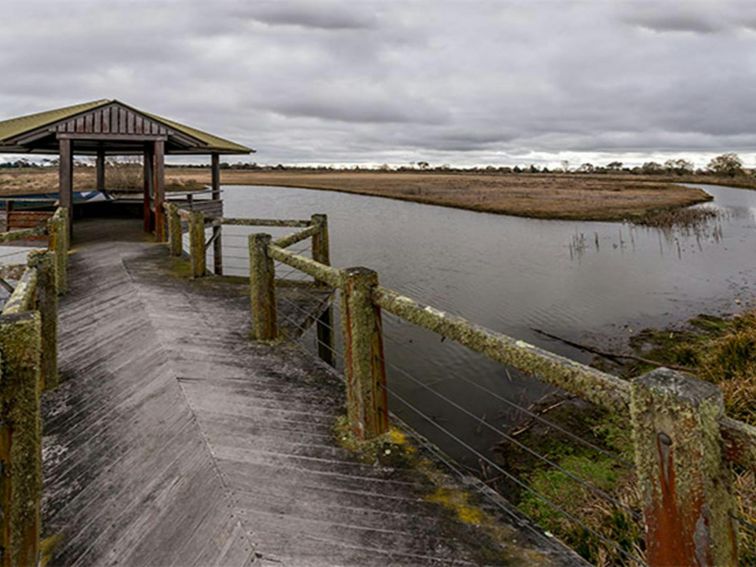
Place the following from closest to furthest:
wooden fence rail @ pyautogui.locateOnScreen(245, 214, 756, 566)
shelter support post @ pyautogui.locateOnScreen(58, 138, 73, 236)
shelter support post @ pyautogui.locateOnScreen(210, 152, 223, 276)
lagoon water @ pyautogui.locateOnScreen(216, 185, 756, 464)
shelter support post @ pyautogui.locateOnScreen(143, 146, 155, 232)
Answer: wooden fence rail @ pyautogui.locateOnScreen(245, 214, 756, 566) < lagoon water @ pyautogui.locateOnScreen(216, 185, 756, 464) < shelter support post @ pyautogui.locateOnScreen(58, 138, 73, 236) < shelter support post @ pyautogui.locateOnScreen(210, 152, 223, 276) < shelter support post @ pyautogui.locateOnScreen(143, 146, 155, 232)

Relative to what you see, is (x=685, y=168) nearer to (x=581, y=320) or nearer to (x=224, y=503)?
(x=581, y=320)

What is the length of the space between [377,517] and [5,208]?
1538 centimetres

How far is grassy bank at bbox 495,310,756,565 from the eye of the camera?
5070 millimetres

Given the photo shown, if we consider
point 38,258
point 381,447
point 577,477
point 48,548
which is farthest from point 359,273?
point 577,477

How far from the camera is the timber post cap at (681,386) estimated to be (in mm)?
1771

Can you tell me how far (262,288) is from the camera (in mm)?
5684

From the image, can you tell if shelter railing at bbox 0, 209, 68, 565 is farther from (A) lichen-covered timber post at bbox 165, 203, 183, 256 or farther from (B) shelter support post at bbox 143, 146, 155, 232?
(B) shelter support post at bbox 143, 146, 155, 232

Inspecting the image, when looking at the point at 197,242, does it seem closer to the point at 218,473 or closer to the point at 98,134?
the point at 98,134

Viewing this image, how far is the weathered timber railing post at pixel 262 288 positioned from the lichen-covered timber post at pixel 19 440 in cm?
312

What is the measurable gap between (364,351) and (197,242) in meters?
6.21

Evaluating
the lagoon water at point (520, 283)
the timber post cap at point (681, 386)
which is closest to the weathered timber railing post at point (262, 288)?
the lagoon water at point (520, 283)

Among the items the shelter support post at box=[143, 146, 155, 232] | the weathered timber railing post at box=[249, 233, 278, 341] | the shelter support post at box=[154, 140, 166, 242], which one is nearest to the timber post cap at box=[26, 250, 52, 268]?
the weathered timber railing post at box=[249, 233, 278, 341]

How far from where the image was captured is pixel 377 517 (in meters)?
2.92

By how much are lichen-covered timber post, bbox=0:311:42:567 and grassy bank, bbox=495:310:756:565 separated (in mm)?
3484
